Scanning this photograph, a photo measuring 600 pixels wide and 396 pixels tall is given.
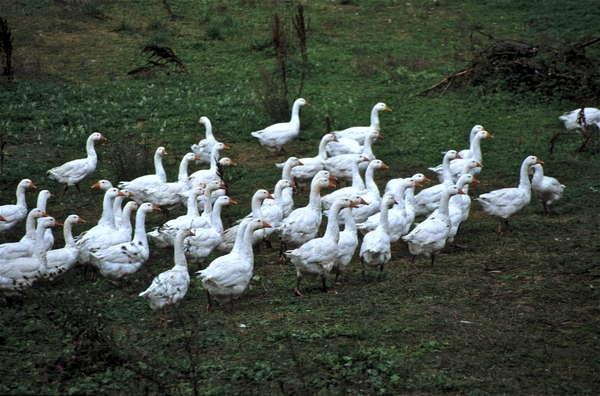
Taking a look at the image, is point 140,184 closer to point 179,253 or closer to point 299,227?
point 299,227

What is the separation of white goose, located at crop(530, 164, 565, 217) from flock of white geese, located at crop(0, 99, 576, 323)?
1cm

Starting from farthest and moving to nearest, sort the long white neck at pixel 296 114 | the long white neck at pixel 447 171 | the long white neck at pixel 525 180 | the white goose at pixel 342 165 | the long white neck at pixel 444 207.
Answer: the long white neck at pixel 296 114
the white goose at pixel 342 165
the long white neck at pixel 447 171
the long white neck at pixel 525 180
the long white neck at pixel 444 207

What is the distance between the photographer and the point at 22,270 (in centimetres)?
844

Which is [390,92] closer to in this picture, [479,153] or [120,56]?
[479,153]

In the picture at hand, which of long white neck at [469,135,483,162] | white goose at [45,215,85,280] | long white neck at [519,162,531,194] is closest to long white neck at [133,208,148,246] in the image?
white goose at [45,215,85,280]

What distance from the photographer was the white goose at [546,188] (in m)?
11.1

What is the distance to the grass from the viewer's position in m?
6.53

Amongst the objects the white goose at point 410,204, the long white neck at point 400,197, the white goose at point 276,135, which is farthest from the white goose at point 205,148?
the long white neck at point 400,197

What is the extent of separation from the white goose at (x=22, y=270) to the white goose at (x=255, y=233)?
87.4 inches

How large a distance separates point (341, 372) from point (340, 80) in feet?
36.6

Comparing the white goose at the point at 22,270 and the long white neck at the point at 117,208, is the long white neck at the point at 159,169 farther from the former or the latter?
the white goose at the point at 22,270

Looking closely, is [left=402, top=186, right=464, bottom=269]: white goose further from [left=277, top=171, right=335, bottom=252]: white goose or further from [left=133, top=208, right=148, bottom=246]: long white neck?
[left=133, top=208, right=148, bottom=246]: long white neck

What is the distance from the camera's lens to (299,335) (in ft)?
23.9

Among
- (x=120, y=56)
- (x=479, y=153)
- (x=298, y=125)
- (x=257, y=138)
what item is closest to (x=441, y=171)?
(x=479, y=153)
